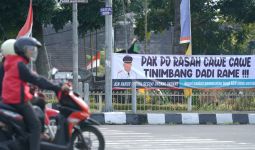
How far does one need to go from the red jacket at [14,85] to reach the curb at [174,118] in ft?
29.5

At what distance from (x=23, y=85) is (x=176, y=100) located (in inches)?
443

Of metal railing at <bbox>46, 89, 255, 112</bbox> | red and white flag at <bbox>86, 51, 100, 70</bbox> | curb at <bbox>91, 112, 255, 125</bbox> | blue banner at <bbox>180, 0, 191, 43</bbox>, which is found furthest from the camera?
red and white flag at <bbox>86, 51, 100, 70</bbox>

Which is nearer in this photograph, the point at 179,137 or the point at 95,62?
the point at 179,137

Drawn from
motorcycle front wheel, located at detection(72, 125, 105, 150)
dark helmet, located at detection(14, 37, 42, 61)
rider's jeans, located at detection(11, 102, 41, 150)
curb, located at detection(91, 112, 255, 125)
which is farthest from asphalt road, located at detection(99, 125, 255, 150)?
dark helmet, located at detection(14, 37, 42, 61)

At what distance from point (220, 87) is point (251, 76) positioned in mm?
1065

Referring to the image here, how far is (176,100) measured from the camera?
61.2ft

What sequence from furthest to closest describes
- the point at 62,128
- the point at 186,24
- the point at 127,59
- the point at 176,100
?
the point at 186,24 < the point at 176,100 < the point at 127,59 < the point at 62,128

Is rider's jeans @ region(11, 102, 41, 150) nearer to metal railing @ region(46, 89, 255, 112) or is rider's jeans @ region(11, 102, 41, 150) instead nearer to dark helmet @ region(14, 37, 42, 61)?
dark helmet @ region(14, 37, 42, 61)

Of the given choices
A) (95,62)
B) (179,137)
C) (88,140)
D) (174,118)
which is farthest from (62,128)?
(95,62)

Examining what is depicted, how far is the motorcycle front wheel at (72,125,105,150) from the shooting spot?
8312mm

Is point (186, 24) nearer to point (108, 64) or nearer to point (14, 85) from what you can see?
point (108, 64)

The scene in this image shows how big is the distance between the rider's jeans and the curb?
898 cm

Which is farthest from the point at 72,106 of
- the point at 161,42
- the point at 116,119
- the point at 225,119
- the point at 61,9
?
the point at 161,42

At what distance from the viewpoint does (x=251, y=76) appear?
19172mm
